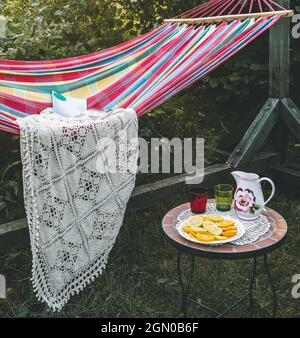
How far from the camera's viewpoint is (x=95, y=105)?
8.04 feet

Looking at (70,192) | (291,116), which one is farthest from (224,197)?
(291,116)

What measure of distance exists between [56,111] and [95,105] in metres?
0.20

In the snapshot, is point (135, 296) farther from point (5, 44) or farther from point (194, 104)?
point (194, 104)

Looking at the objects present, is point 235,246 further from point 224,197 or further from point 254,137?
point 254,137

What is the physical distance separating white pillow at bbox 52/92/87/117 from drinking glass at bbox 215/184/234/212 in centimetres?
82

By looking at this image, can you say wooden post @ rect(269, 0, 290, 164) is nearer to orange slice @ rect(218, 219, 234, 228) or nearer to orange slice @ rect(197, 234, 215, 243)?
orange slice @ rect(218, 219, 234, 228)

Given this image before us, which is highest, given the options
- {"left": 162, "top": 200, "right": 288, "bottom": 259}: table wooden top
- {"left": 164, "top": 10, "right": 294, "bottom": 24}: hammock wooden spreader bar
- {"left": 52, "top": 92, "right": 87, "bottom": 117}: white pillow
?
{"left": 164, "top": 10, "right": 294, "bottom": 24}: hammock wooden spreader bar

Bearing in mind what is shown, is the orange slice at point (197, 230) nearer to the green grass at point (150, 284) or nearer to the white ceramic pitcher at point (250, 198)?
the white ceramic pitcher at point (250, 198)

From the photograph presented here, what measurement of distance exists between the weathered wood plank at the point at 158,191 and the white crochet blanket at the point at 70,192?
0.20 m

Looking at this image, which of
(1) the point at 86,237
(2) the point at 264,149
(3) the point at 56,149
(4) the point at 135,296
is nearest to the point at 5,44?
(3) the point at 56,149

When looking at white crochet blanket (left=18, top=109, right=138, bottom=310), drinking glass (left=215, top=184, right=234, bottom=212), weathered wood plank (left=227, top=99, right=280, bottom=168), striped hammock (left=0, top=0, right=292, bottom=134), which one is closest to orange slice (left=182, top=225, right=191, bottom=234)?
drinking glass (left=215, top=184, right=234, bottom=212)

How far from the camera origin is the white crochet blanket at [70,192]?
1.91 m

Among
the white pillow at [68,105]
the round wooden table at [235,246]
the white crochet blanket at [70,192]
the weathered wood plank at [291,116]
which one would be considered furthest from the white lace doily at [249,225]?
the weathered wood plank at [291,116]

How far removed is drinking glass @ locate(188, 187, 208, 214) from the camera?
193 cm
